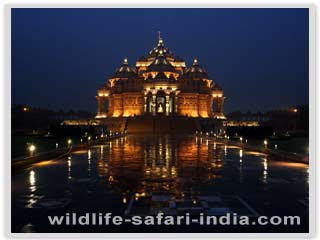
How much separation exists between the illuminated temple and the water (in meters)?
64.8

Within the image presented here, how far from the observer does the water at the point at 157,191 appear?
10.1 m

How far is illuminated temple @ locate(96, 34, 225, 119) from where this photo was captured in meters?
87.8

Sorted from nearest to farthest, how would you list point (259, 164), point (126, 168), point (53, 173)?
point (53, 173), point (126, 168), point (259, 164)

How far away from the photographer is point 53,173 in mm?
17500

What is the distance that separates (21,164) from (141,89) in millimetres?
73489

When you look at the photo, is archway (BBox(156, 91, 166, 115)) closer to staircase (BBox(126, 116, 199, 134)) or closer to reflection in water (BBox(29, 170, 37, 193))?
staircase (BBox(126, 116, 199, 134))

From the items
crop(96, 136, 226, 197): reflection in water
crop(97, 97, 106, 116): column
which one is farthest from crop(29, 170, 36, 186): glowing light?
crop(97, 97, 106, 116): column

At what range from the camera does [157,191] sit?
13156 mm

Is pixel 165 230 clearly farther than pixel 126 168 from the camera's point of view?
No

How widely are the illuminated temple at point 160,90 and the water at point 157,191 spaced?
212ft

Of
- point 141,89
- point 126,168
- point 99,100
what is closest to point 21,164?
point 126,168

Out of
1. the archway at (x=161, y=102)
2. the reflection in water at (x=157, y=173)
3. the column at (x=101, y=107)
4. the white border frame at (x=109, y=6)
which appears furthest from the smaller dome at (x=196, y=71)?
the white border frame at (x=109, y=6)

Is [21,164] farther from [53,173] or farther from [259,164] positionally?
[259,164]

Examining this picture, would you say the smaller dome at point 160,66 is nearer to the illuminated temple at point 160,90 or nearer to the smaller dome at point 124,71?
the illuminated temple at point 160,90
